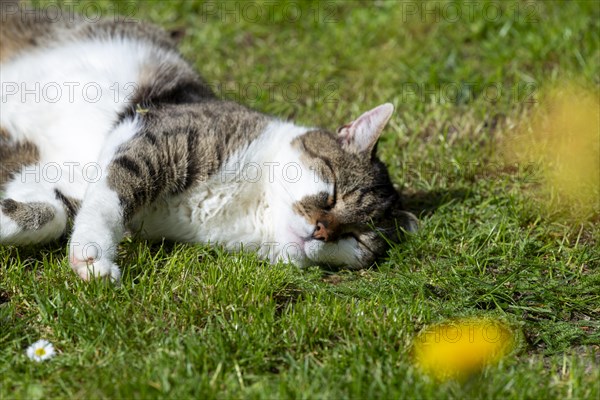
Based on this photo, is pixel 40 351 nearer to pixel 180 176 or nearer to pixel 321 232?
pixel 180 176

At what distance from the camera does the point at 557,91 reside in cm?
454

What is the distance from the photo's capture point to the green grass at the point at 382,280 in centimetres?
240

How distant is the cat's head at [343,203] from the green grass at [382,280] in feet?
0.37

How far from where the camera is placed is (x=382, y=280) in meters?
3.20

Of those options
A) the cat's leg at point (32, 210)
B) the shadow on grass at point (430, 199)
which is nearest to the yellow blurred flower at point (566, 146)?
the shadow on grass at point (430, 199)

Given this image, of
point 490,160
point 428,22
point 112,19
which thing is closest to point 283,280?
point 490,160

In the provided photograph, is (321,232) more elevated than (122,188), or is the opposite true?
(122,188)

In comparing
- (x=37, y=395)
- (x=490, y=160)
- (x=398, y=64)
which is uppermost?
(x=398, y=64)

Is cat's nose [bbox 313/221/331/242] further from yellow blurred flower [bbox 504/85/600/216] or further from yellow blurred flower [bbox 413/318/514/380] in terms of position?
yellow blurred flower [bbox 504/85/600/216]

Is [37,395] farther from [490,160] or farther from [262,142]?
[490,160]

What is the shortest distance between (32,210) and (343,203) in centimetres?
139

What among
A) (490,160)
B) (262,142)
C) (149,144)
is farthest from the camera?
(490,160)

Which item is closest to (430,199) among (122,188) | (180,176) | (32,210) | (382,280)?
(382,280)

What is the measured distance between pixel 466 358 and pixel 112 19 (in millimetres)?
3218
